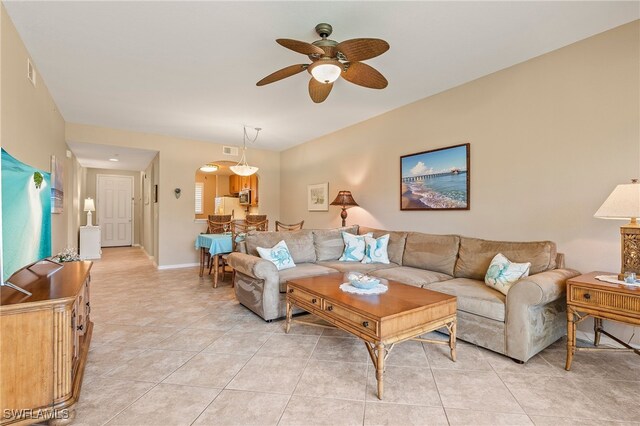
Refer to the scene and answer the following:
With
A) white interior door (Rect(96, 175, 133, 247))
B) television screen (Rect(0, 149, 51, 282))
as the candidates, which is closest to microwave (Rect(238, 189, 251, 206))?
white interior door (Rect(96, 175, 133, 247))

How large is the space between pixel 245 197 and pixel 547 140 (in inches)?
265

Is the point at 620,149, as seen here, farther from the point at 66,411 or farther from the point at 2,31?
the point at 2,31

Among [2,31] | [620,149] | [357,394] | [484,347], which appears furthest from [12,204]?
[620,149]

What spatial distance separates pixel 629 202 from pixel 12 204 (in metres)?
4.03

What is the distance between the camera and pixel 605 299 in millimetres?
1977

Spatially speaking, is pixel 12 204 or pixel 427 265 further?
pixel 427 265

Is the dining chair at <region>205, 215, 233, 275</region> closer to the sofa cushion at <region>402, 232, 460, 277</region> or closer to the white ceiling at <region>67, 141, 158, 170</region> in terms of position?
the white ceiling at <region>67, 141, 158, 170</region>

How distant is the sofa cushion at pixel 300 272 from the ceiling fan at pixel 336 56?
1882 millimetres

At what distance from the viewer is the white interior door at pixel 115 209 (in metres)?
8.95

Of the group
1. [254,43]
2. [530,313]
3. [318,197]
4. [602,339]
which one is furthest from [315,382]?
[318,197]

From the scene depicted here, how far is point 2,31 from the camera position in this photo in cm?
212

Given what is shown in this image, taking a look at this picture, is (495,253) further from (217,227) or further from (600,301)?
(217,227)

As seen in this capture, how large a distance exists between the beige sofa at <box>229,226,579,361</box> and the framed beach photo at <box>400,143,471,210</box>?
452 mm

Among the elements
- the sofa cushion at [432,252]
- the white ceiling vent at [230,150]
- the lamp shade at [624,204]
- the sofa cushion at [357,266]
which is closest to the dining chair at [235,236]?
the sofa cushion at [357,266]
